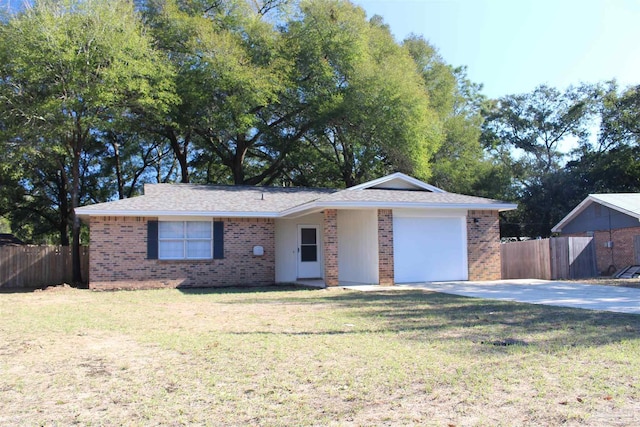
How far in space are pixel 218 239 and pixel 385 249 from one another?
5478 mm

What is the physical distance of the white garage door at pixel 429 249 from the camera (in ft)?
51.4

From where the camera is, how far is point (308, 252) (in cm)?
1853

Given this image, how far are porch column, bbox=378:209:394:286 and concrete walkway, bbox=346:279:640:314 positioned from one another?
20.7 inches

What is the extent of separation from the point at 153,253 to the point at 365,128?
12466 mm

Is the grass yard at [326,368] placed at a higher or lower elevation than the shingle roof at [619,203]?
lower

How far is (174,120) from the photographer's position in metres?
25.5

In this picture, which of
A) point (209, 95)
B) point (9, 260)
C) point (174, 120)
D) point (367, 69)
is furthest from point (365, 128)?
point (9, 260)

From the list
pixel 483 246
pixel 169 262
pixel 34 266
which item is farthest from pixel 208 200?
pixel 483 246

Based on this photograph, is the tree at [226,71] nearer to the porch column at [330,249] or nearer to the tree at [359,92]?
the tree at [359,92]

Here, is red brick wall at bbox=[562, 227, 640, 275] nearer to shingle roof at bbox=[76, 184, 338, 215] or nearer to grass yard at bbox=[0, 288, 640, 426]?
shingle roof at bbox=[76, 184, 338, 215]

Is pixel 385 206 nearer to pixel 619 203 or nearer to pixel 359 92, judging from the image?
pixel 359 92

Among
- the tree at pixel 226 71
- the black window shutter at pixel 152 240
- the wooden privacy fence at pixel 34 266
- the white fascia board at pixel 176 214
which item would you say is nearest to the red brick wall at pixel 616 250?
the white fascia board at pixel 176 214

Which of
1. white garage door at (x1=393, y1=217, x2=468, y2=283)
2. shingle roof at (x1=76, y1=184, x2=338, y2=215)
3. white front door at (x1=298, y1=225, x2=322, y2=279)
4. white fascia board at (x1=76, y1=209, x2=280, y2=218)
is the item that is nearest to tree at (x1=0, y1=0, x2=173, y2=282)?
shingle roof at (x1=76, y1=184, x2=338, y2=215)

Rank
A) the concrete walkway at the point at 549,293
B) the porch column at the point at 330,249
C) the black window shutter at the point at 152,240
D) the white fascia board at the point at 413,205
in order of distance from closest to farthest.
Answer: the concrete walkway at the point at 549,293
the white fascia board at the point at 413,205
the porch column at the point at 330,249
the black window shutter at the point at 152,240
